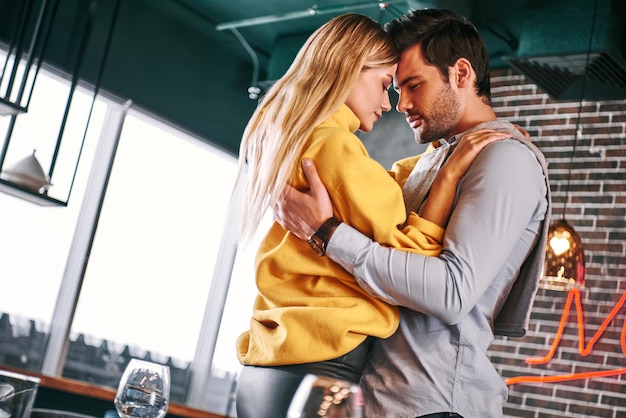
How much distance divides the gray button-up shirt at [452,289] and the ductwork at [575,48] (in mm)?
3713

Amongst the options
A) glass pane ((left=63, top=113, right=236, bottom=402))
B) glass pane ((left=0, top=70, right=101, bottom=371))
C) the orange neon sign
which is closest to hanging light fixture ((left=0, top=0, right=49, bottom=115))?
glass pane ((left=0, top=70, right=101, bottom=371))

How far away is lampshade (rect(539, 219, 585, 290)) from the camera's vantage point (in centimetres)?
442

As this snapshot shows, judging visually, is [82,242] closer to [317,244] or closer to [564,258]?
[564,258]

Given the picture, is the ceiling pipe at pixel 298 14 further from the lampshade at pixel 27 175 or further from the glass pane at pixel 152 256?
the lampshade at pixel 27 175

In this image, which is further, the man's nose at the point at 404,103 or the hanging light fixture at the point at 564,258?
the hanging light fixture at the point at 564,258

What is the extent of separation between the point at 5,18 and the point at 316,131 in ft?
14.5

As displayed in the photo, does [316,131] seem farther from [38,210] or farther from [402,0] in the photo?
[38,210]

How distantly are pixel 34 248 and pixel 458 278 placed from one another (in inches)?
193

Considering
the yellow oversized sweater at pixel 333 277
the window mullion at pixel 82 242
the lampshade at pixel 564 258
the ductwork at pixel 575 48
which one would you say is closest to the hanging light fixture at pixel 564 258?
the lampshade at pixel 564 258

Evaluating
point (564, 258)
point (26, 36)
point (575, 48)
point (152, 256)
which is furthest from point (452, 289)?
point (152, 256)

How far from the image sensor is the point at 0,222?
18.8 ft

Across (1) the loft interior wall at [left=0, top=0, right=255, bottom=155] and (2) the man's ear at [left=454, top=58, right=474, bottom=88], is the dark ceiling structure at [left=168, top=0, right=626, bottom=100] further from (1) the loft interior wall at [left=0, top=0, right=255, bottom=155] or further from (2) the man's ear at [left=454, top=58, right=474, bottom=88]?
(2) the man's ear at [left=454, top=58, right=474, bottom=88]

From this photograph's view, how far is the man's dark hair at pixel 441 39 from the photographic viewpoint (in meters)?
1.96

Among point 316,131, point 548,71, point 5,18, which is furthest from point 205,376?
point 316,131
